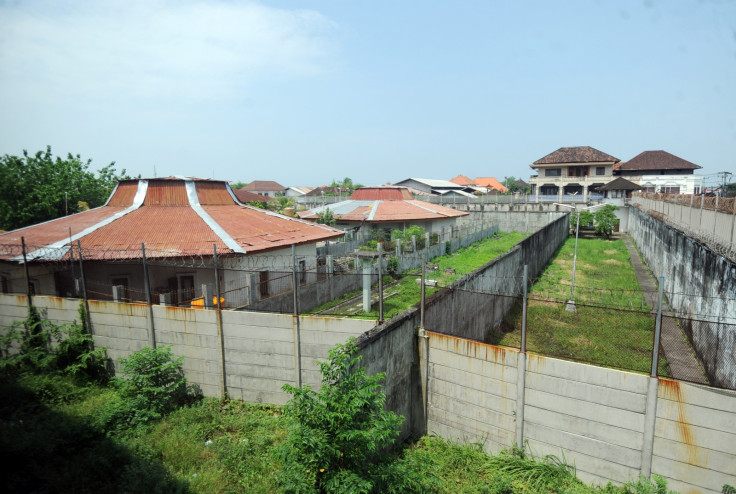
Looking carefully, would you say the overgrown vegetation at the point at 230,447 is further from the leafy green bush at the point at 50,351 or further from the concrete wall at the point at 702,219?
the concrete wall at the point at 702,219

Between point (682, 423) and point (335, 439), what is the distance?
5.19m

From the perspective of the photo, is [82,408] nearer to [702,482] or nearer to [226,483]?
[226,483]

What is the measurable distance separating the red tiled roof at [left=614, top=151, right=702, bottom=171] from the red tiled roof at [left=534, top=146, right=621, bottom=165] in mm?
7876

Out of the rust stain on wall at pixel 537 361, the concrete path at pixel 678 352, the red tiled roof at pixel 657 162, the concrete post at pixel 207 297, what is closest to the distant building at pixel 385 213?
the concrete post at pixel 207 297

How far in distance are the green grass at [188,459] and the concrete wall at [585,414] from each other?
0.36 m

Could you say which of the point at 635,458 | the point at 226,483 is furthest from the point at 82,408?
the point at 635,458

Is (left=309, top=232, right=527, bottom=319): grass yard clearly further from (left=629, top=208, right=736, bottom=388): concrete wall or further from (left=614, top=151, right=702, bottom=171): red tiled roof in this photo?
(left=614, top=151, right=702, bottom=171): red tiled roof

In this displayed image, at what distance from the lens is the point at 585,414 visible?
7.11 meters

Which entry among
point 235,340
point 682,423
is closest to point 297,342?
point 235,340

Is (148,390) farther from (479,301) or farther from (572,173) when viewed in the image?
(572,173)

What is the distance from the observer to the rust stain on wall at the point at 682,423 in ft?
20.8

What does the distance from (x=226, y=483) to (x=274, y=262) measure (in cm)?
1191

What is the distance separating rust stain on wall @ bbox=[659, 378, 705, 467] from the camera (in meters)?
6.35

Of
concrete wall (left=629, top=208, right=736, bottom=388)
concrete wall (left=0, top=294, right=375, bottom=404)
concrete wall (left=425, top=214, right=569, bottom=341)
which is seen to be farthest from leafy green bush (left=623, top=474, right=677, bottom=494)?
concrete wall (left=0, top=294, right=375, bottom=404)
